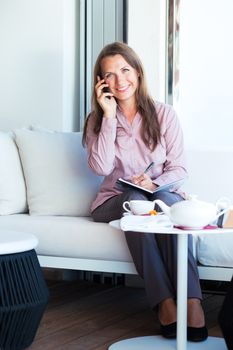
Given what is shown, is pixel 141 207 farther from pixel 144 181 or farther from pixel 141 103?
pixel 141 103

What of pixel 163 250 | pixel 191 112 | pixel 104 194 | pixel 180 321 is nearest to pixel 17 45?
pixel 191 112

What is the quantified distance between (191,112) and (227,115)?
0.20m

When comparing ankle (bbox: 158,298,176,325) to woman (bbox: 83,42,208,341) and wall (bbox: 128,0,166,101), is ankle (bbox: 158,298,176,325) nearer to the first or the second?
woman (bbox: 83,42,208,341)

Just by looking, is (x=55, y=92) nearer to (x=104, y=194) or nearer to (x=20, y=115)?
(x=20, y=115)

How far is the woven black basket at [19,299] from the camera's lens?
2.33 metres

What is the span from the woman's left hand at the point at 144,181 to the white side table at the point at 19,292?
52 centimetres

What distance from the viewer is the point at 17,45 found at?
3826 mm

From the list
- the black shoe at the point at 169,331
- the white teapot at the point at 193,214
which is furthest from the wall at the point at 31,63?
the white teapot at the point at 193,214

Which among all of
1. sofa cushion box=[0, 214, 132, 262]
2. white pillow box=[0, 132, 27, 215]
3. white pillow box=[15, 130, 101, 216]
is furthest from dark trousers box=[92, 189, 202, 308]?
white pillow box=[0, 132, 27, 215]

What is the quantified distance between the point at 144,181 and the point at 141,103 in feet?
1.33

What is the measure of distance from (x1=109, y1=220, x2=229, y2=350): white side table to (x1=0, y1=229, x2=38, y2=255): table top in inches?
12.5

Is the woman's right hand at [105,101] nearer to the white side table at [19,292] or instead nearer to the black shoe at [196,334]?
the white side table at [19,292]

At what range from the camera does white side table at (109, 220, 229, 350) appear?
2.07 meters

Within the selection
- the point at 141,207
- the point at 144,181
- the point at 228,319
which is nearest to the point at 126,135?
the point at 144,181
